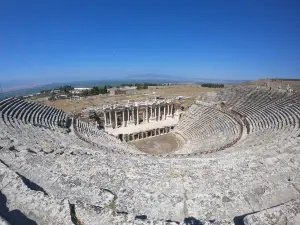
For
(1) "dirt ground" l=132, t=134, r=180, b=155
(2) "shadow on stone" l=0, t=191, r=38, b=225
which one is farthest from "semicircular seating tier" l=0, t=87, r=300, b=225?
(1) "dirt ground" l=132, t=134, r=180, b=155

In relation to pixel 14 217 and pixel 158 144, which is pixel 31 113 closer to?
pixel 158 144

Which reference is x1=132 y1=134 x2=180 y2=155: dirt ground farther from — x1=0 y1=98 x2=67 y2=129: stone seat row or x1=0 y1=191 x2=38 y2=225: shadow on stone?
x1=0 y1=191 x2=38 y2=225: shadow on stone

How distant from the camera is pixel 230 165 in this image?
9.83 m

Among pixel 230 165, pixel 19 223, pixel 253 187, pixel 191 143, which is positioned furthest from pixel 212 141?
pixel 19 223

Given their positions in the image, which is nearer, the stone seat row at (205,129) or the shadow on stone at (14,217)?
the shadow on stone at (14,217)

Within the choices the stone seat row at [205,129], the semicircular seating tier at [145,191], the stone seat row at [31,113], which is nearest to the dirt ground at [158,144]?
the stone seat row at [205,129]

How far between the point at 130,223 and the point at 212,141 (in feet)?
74.3

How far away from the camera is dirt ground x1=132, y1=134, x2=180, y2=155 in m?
29.0

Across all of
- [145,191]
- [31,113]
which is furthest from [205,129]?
[145,191]

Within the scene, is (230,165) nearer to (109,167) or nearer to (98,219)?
(109,167)

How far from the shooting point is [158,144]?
31.3 meters

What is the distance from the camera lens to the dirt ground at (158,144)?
2902cm

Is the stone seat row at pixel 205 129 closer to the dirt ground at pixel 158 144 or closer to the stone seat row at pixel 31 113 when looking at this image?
the dirt ground at pixel 158 144

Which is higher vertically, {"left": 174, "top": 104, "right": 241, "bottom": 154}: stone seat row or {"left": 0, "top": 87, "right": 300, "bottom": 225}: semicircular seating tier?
{"left": 0, "top": 87, "right": 300, "bottom": 225}: semicircular seating tier
